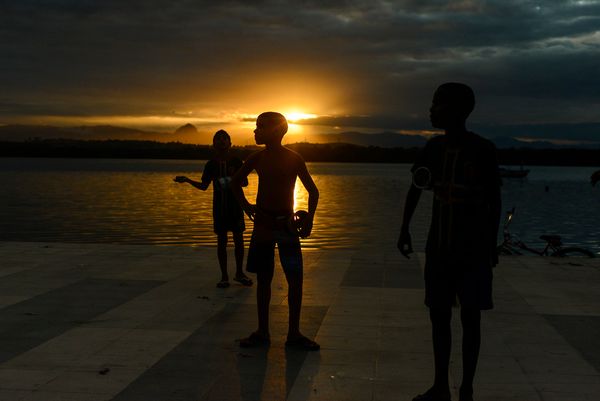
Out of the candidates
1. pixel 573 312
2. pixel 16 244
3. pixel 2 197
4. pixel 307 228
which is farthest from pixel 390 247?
pixel 2 197

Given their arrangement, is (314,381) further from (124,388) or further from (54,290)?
(54,290)

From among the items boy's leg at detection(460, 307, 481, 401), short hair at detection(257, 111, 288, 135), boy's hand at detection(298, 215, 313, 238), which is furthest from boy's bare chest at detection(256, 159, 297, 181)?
boy's leg at detection(460, 307, 481, 401)

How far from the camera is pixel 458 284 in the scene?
15.5 ft

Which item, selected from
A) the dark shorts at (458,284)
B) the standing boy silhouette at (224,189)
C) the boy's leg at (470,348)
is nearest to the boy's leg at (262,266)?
the dark shorts at (458,284)

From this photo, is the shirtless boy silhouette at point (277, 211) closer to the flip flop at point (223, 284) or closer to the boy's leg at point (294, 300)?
the boy's leg at point (294, 300)

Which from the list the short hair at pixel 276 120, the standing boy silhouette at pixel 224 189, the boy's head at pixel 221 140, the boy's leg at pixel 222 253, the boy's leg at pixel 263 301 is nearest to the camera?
the short hair at pixel 276 120

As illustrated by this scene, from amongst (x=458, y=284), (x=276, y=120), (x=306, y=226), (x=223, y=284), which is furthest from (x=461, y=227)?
(x=223, y=284)

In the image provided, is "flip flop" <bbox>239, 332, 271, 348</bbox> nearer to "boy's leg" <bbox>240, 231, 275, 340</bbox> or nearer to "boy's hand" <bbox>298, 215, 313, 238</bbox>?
"boy's leg" <bbox>240, 231, 275, 340</bbox>

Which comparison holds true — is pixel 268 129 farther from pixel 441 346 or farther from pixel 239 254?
pixel 239 254

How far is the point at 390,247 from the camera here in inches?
1096

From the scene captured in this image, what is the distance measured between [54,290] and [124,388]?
164 inches

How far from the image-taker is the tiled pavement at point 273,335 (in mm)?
5148

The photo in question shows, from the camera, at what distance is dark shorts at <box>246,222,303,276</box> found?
6203mm

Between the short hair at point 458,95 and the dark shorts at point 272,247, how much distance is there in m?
2.11
